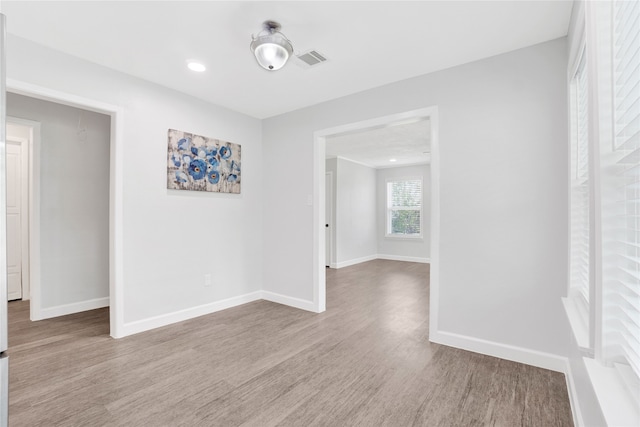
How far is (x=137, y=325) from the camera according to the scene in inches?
116

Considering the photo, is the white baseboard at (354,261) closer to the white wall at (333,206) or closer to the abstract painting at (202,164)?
the white wall at (333,206)

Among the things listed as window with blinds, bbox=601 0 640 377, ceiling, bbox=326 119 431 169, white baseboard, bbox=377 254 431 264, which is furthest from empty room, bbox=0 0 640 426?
white baseboard, bbox=377 254 431 264

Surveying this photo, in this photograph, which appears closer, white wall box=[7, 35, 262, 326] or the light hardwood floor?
the light hardwood floor

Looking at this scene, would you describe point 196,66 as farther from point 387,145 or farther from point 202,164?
point 387,145

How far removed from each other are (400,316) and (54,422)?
2.96 m

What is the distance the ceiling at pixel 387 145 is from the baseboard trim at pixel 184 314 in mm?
2467

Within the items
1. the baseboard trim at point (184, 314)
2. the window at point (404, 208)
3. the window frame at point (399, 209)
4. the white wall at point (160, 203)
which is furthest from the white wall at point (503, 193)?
the window at point (404, 208)

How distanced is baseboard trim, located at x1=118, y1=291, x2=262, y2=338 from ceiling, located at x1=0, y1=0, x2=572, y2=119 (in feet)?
7.86

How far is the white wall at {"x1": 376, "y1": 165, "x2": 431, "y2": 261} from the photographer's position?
742 cm

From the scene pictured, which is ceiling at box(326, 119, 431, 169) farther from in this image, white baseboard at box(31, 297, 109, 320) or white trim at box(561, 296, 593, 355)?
white baseboard at box(31, 297, 109, 320)

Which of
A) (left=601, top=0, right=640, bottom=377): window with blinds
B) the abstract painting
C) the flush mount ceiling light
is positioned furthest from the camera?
the abstract painting

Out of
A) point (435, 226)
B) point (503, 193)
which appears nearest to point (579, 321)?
point (503, 193)

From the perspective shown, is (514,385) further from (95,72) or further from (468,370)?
(95,72)

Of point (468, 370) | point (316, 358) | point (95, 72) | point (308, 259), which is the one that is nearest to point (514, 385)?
point (468, 370)
